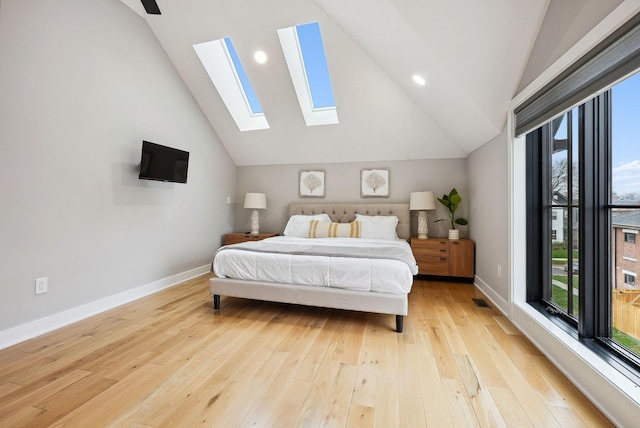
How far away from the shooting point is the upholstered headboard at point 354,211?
14.0ft

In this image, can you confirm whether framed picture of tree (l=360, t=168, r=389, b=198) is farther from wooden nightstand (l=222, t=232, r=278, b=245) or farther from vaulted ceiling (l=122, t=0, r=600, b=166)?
wooden nightstand (l=222, t=232, r=278, b=245)

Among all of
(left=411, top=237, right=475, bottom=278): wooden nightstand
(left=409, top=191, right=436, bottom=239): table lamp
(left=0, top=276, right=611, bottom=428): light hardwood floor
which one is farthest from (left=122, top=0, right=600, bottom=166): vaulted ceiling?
(left=0, top=276, right=611, bottom=428): light hardwood floor

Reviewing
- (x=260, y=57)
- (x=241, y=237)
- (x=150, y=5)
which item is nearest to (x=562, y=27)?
(x=150, y=5)

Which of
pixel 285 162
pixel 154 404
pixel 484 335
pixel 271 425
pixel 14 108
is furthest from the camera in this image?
pixel 285 162

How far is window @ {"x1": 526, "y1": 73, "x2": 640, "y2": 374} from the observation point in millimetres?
1457

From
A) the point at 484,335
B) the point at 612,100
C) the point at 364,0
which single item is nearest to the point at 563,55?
the point at 612,100

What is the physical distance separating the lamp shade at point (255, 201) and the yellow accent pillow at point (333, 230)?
1.09 m

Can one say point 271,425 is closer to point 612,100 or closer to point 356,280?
point 356,280

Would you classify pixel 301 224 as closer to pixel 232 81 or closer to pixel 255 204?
pixel 255 204

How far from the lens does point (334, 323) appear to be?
8.05 feet

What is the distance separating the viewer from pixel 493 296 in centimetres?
295

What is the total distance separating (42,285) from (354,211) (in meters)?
3.72

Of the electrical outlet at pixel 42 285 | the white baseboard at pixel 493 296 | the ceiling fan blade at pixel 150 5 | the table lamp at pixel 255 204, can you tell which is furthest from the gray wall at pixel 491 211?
the electrical outlet at pixel 42 285

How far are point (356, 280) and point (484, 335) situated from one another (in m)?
1.10
